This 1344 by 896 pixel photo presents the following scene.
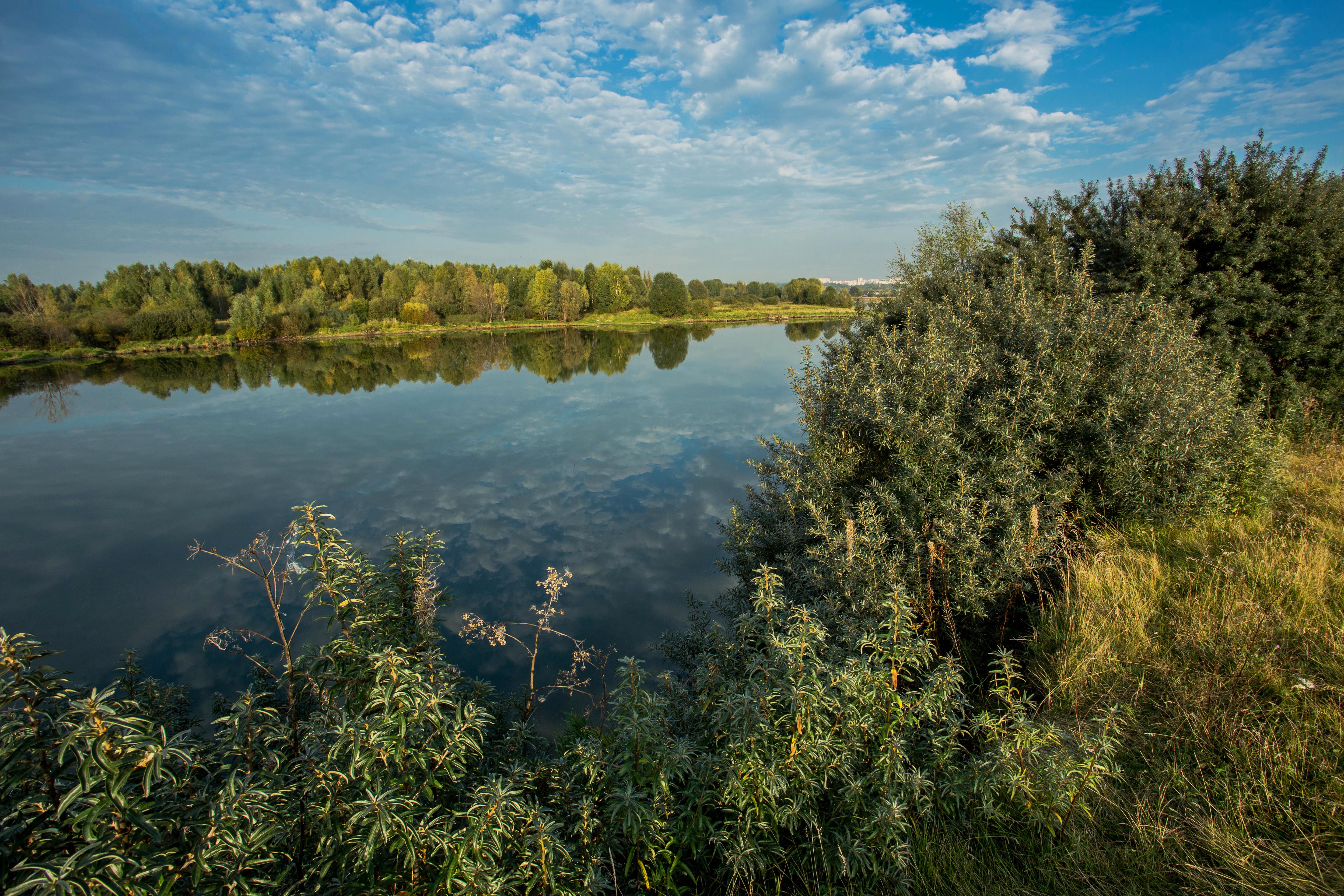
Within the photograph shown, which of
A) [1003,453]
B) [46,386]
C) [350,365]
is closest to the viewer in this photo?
[1003,453]

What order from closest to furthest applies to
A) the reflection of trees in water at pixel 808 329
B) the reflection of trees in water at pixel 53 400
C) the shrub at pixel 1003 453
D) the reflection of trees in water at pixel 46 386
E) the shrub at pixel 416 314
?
the shrub at pixel 1003 453 → the reflection of trees in water at pixel 53 400 → the reflection of trees in water at pixel 46 386 → the reflection of trees in water at pixel 808 329 → the shrub at pixel 416 314

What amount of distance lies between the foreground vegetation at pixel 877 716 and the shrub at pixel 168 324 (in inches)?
3067

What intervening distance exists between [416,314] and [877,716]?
87.3m

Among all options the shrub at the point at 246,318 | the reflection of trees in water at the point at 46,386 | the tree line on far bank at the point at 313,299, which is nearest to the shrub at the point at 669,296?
the tree line on far bank at the point at 313,299

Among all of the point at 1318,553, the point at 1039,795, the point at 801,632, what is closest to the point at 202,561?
the point at 801,632

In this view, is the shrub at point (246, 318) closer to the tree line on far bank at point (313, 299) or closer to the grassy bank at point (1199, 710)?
the tree line on far bank at point (313, 299)

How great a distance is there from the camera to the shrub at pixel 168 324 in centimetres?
5894

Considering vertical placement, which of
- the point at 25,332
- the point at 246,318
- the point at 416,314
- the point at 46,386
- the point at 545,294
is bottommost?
the point at 46,386

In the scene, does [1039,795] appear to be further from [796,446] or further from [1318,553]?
[796,446]

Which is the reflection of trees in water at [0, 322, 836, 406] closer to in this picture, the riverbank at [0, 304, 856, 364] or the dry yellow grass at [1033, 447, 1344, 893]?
the riverbank at [0, 304, 856, 364]

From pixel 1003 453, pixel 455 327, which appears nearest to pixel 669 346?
pixel 455 327

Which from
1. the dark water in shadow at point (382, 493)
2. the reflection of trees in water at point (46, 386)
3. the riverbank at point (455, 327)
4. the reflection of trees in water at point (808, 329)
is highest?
the riverbank at point (455, 327)

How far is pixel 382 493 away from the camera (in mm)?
13281

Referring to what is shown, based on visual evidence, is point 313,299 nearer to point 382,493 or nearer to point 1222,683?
point 382,493
